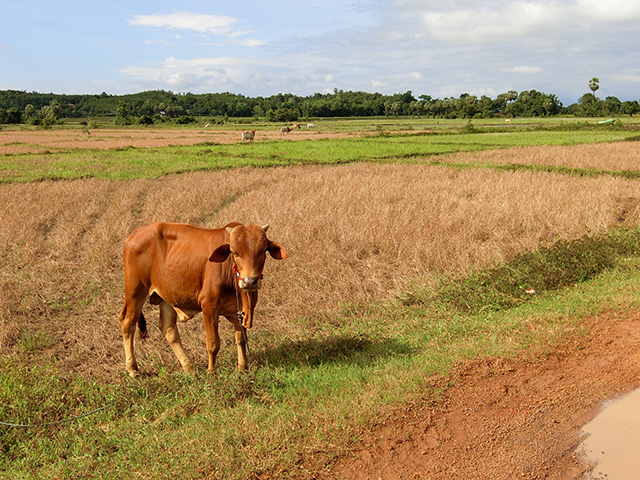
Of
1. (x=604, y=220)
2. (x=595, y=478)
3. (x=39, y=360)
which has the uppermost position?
(x=604, y=220)

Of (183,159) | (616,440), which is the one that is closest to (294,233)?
(616,440)

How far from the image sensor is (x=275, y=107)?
106500mm

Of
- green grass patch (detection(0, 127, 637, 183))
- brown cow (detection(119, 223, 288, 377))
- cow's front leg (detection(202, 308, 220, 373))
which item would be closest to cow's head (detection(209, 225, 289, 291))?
brown cow (detection(119, 223, 288, 377))

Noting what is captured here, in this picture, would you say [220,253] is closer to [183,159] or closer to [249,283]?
[249,283]

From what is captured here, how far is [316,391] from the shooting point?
453 centimetres

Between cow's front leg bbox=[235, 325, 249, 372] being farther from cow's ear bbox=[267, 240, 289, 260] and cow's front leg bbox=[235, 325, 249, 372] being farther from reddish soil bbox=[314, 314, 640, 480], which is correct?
reddish soil bbox=[314, 314, 640, 480]

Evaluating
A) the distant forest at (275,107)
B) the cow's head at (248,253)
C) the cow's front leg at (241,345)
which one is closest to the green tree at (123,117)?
the distant forest at (275,107)

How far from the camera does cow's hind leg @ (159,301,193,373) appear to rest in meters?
5.33

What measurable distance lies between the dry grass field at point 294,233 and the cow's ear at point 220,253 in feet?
4.95

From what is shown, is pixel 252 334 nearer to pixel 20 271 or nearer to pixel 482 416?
pixel 482 416

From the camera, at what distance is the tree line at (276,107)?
77.7 m

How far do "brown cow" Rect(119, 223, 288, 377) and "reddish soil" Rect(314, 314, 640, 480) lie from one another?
172 cm

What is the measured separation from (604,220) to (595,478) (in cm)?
840

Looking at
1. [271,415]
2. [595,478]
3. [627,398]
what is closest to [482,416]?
[595,478]
